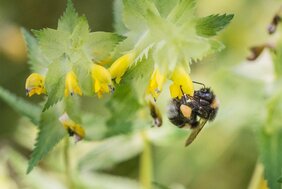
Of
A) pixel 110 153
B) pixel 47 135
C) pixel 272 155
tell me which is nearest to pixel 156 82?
pixel 47 135

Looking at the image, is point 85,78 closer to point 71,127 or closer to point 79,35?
point 79,35

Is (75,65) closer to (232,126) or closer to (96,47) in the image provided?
(96,47)

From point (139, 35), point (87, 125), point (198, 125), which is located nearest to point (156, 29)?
point (139, 35)

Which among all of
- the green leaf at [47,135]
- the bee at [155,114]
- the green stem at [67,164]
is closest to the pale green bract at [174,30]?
the bee at [155,114]

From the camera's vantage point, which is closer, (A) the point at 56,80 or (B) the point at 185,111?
(A) the point at 56,80

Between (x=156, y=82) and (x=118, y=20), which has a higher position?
(x=118, y=20)

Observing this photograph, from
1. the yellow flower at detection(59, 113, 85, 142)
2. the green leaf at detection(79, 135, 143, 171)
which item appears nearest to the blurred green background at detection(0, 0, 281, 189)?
the green leaf at detection(79, 135, 143, 171)

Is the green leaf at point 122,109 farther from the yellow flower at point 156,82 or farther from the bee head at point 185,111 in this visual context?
the yellow flower at point 156,82
